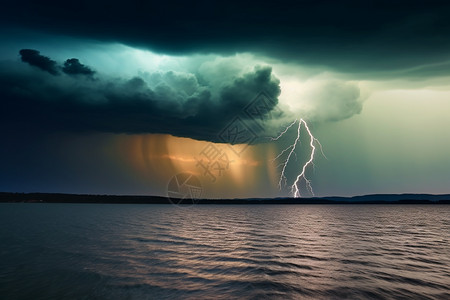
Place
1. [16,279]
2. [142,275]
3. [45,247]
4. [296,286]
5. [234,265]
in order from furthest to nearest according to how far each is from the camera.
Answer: [45,247], [234,265], [142,275], [16,279], [296,286]

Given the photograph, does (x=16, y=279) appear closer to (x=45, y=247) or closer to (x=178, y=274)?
(x=178, y=274)

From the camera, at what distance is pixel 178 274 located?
18016 millimetres

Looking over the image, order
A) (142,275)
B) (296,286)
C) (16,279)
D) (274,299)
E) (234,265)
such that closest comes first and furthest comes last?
(274,299) → (296,286) → (16,279) → (142,275) → (234,265)

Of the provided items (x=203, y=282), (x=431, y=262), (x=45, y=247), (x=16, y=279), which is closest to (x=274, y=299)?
(x=203, y=282)

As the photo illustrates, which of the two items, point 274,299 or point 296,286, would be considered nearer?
point 274,299

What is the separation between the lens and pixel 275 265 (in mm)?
20516

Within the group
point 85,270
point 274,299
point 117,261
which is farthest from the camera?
point 117,261

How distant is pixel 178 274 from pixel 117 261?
664cm

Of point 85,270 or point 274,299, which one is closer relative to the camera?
point 274,299

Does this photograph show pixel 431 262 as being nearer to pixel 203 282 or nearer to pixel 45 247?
pixel 203 282

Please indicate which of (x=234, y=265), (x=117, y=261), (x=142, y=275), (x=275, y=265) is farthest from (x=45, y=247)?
(x=275, y=265)

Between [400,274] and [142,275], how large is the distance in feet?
53.0

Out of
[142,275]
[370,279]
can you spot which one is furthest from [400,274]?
[142,275]

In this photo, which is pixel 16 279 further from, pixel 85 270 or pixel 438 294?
pixel 438 294
